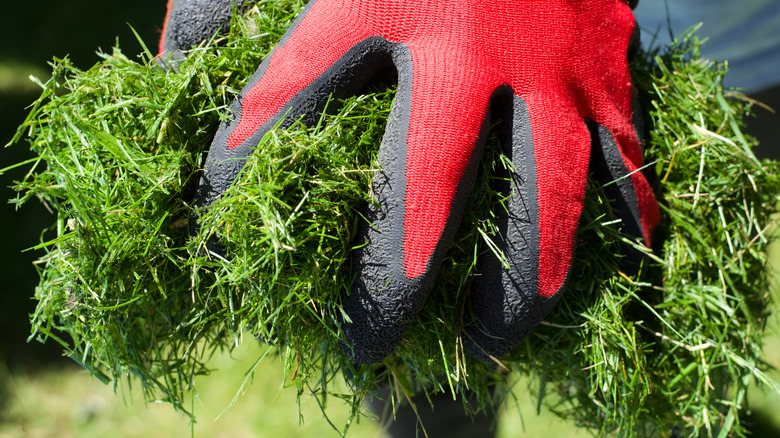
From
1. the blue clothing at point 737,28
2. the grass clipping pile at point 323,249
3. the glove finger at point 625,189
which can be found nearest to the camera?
the grass clipping pile at point 323,249

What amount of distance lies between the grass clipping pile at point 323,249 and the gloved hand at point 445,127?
4cm

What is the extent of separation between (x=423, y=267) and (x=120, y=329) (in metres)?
0.50

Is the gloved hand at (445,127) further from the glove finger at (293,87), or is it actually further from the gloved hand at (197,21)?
the gloved hand at (197,21)

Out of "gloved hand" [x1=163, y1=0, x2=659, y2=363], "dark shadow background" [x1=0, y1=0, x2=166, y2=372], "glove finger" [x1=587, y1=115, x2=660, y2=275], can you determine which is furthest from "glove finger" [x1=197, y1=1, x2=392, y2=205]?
"dark shadow background" [x1=0, y1=0, x2=166, y2=372]

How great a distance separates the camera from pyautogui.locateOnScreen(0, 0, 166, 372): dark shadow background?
99.3 inches

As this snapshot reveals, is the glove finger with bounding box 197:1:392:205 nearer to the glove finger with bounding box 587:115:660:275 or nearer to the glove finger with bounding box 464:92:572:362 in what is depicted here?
the glove finger with bounding box 464:92:572:362

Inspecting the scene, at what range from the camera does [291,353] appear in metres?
0.92

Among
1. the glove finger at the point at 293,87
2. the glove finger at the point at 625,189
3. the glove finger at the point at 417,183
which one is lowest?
the glove finger at the point at 625,189

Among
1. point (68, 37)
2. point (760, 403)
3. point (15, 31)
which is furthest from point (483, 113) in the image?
point (15, 31)

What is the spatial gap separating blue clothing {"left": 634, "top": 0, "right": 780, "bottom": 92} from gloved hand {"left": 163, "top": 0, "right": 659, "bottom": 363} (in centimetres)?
91

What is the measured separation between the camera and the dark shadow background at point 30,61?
2521 millimetres

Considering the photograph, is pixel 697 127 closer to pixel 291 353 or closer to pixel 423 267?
pixel 423 267

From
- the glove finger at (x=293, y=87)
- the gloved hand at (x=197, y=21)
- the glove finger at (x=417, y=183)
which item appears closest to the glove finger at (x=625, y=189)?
the glove finger at (x=417, y=183)

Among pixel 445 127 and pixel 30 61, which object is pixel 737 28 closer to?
pixel 445 127
